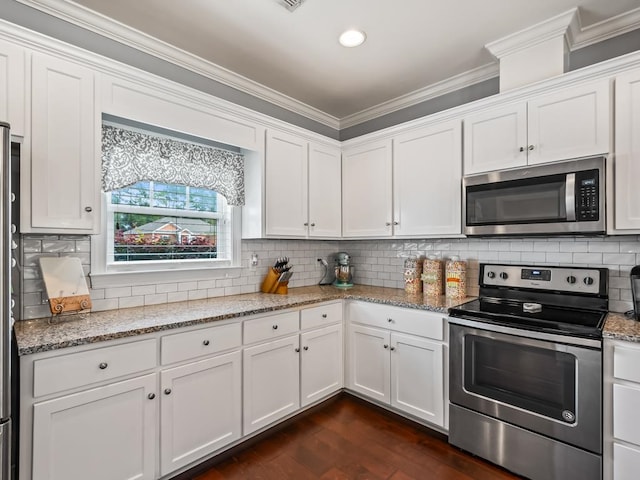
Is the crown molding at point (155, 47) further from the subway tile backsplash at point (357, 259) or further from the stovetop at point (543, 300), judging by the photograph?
the stovetop at point (543, 300)

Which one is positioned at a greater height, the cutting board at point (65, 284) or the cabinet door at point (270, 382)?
the cutting board at point (65, 284)

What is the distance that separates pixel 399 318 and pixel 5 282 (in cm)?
216

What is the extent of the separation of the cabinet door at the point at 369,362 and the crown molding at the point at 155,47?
212cm

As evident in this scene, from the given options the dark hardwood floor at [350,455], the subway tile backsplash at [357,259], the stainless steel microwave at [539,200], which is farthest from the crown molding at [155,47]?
the dark hardwood floor at [350,455]

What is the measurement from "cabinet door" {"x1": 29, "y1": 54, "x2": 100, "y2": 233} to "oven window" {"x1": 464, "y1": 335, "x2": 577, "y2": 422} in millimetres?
2313

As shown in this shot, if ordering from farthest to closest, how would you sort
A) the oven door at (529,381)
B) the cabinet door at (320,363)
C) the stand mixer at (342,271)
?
1. the stand mixer at (342,271)
2. the cabinet door at (320,363)
3. the oven door at (529,381)

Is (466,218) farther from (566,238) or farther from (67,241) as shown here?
(67,241)

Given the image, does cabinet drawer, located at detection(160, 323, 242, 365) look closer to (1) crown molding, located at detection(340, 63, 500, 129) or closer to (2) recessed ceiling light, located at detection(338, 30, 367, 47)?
(2) recessed ceiling light, located at detection(338, 30, 367, 47)

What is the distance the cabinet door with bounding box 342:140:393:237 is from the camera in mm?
2977

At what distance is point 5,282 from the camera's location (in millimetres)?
1259

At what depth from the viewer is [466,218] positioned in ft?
8.02

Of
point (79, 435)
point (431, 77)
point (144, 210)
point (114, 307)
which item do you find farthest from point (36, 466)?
point (431, 77)

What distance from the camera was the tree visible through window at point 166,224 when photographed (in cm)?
227

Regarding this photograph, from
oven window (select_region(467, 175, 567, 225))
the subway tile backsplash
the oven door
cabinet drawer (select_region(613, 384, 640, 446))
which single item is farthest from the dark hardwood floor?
oven window (select_region(467, 175, 567, 225))
